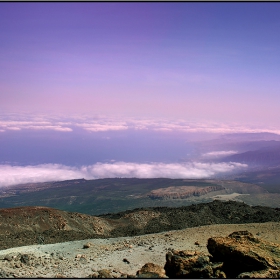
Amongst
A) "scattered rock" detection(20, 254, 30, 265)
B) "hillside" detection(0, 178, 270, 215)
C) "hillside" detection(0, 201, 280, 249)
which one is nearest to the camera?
"scattered rock" detection(20, 254, 30, 265)

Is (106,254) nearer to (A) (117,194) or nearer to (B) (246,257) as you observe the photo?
(B) (246,257)

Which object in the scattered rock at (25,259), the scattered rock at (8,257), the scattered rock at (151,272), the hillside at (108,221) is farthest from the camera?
the hillside at (108,221)

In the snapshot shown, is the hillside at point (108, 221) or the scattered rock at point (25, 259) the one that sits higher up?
the scattered rock at point (25, 259)

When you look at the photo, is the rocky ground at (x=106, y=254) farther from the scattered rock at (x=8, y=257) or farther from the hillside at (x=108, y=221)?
the hillside at (x=108, y=221)

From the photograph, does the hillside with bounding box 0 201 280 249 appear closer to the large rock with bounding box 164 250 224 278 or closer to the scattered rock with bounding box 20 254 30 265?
the scattered rock with bounding box 20 254 30 265

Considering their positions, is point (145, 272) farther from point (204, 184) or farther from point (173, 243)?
point (204, 184)

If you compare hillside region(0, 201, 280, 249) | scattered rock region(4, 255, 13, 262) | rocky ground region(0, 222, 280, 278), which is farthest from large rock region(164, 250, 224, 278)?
hillside region(0, 201, 280, 249)

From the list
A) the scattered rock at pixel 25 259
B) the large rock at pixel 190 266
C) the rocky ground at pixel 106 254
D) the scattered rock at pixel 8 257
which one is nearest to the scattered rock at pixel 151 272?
the large rock at pixel 190 266

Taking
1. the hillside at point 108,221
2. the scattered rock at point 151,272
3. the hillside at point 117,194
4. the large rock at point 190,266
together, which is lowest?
the hillside at point 117,194
